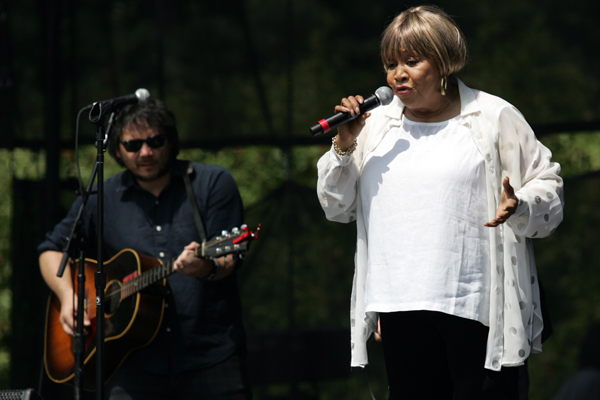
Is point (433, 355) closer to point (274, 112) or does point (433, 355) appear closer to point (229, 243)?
point (229, 243)

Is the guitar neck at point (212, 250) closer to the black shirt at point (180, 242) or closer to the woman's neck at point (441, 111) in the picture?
the black shirt at point (180, 242)

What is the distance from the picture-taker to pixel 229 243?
2.47 m

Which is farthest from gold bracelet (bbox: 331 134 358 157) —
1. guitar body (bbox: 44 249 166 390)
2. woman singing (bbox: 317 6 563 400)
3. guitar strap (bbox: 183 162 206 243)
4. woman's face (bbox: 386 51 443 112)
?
guitar body (bbox: 44 249 166 390)

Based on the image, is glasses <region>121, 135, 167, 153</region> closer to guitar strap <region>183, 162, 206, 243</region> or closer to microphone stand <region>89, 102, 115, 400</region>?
guitar strap <region>183, 162, 206, 243</region>

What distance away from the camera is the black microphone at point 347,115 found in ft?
6.38

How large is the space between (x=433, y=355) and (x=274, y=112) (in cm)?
207

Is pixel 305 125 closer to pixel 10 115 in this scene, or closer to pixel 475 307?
pixel 10 115

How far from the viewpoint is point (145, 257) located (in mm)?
2752

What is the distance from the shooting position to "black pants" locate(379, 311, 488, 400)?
1.85m

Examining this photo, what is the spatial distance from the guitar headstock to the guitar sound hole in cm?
53

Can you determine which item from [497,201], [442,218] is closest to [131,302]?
[442,218]

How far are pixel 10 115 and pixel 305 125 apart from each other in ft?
5.42

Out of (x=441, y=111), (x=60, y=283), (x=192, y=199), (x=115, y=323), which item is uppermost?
(x=441, y=111)

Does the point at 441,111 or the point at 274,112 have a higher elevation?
the point at 274,112
